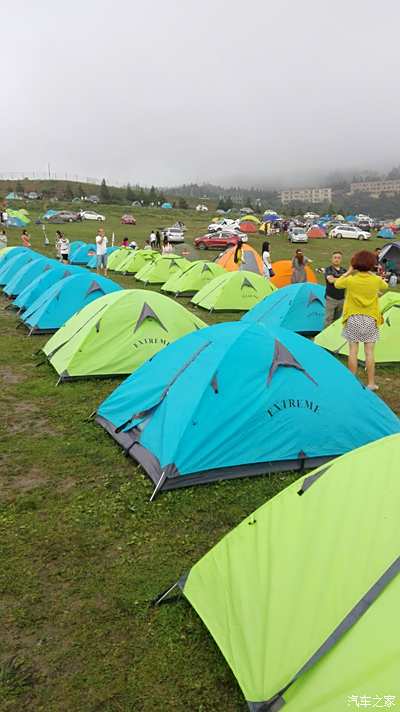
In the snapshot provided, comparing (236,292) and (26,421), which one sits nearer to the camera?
(26,421)

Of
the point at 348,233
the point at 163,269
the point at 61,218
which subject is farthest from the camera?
the point at 61,218

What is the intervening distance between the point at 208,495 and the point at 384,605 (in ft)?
8.77

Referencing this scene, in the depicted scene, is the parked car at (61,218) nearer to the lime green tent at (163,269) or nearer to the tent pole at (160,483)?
the lime green tent at (163,269)

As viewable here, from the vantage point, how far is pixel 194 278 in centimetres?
1706

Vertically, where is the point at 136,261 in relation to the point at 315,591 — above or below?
below

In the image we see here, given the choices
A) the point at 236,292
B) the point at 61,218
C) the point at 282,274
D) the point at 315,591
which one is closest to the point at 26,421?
the point at 315,591

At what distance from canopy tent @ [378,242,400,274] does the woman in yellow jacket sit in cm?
1636

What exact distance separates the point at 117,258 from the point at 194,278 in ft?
26.8

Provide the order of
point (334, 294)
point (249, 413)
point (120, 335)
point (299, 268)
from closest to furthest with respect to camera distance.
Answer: point (249, 413), point (120, 335), point (334, 294), point (299, 268)

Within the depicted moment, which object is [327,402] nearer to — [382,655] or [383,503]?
[383,503]

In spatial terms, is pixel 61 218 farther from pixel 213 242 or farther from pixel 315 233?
pixel 315 233

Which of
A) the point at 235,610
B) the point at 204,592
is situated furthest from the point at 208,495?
the point at 235,610

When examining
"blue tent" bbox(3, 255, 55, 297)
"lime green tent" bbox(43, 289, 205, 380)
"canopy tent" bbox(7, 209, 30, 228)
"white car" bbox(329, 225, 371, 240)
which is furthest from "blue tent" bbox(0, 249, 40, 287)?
"white car" bbox(329, 225, 371, 240)

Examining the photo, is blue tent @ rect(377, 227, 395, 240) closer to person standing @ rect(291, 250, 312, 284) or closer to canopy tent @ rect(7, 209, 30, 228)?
canopy tent @ rect(7, 209, 30, 228)
